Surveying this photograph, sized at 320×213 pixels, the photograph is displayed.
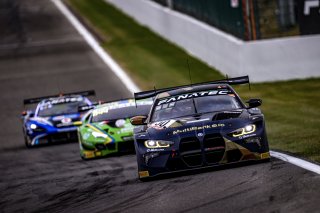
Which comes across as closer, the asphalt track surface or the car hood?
the asphalt track surface

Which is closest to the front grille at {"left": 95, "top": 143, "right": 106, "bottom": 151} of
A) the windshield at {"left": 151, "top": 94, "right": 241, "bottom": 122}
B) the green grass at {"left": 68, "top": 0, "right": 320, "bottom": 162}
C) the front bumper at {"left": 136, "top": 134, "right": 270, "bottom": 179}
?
the green grass at {"left": 68, "top": 0, "right": 320, "bottom": 162}

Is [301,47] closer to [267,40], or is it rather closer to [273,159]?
[267,40]

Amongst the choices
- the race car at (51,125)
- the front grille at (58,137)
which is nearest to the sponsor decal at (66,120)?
the race car at (51,125)

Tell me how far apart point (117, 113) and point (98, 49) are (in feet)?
73.3

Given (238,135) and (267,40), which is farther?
(267,40)

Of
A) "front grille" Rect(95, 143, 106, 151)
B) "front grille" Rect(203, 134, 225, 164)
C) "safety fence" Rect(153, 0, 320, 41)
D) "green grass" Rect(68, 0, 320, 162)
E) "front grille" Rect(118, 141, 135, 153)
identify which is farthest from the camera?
"safety fence" Rect(153, 0, 320, 41)

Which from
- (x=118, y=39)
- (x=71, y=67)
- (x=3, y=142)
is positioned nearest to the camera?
(x=3, y=142)

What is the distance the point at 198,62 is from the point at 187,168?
834 inches

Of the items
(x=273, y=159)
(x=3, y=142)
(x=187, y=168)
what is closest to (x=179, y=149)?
(x=187, y=168)

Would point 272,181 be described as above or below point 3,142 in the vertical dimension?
above

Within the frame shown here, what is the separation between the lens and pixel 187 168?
12.9 metres

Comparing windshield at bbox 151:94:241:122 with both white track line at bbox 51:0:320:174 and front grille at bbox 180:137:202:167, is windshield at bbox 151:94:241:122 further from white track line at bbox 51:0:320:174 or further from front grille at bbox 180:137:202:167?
front grille at bbox 180:137:202:167

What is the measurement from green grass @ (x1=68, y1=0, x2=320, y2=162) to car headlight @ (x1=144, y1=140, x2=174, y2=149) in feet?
6.61

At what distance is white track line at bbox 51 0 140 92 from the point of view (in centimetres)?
3323
